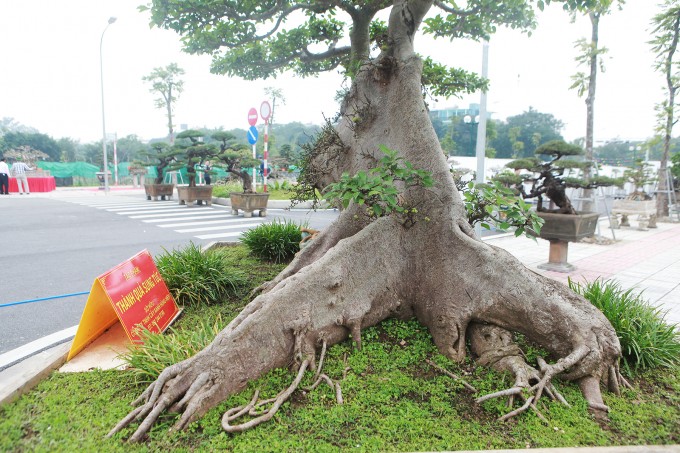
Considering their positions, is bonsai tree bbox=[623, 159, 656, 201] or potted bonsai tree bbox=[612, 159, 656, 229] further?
bonsai tree bbox=[623, 159, 656, 201]

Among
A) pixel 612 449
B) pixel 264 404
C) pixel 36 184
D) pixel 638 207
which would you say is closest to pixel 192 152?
pixel 264 404

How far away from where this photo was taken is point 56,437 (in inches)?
93.5

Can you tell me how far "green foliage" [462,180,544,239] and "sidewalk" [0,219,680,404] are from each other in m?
1.51

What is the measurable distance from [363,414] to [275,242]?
12.9 ft

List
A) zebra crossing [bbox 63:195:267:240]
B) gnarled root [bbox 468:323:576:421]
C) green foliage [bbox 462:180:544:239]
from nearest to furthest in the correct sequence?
gnarled root [bbox 468:323:576:421] → green foliage [bbox 462:180:544:239] → zebra crossing [bbox 63:195:267:240]

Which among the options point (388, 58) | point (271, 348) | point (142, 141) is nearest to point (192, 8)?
point (388, 58)

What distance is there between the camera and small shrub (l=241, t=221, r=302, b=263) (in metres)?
6.21

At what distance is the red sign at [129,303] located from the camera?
134 inches

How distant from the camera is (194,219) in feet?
40.5

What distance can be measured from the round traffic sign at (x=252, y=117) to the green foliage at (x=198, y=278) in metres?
8.46

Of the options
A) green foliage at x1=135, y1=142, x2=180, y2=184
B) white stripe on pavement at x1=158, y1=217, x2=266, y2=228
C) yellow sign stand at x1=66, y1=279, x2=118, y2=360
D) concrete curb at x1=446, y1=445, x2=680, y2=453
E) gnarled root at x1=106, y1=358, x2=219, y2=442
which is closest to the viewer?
concrete curb at x1=446, y1=445, x2=680, y2=453

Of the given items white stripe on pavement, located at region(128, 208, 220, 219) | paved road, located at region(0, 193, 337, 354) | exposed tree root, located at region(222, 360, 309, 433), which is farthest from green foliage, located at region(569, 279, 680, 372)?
white stripe on pavement, located at region(128, 208, 220, 219)

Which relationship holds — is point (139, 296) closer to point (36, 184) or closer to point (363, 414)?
point (363, 414)

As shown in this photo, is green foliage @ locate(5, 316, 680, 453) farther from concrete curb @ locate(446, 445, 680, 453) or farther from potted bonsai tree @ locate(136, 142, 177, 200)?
potted bonsai tree @ locate(136, 142, 177, 200)
